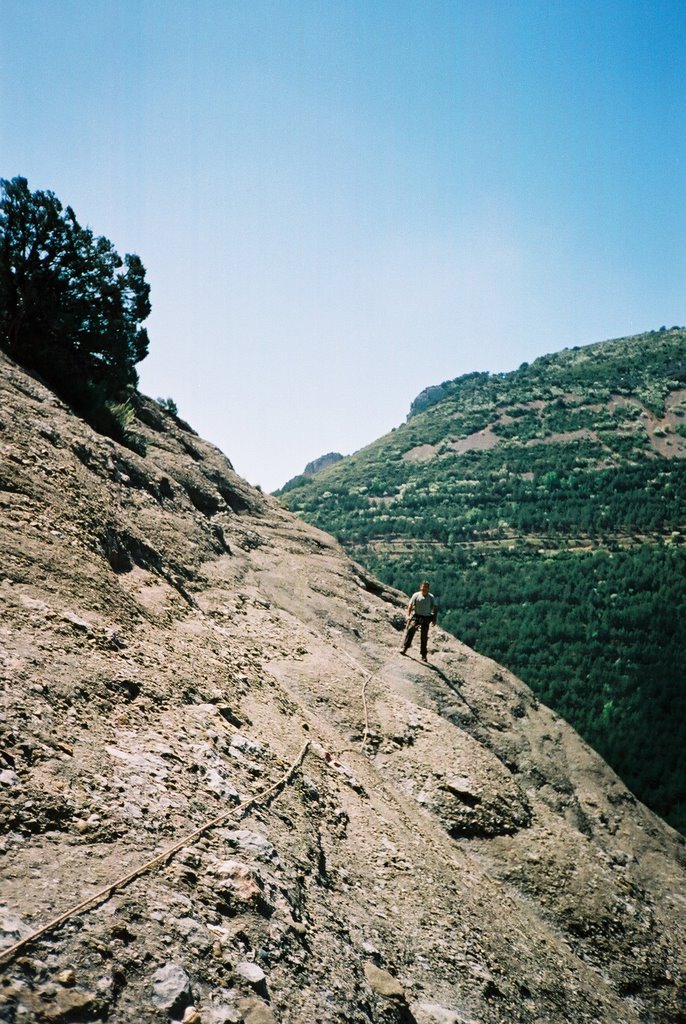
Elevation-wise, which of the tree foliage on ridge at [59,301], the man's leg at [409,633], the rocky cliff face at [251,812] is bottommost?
the rocky cliff face at [251,812]

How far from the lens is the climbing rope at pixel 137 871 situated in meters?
3.12

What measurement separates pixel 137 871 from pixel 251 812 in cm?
163

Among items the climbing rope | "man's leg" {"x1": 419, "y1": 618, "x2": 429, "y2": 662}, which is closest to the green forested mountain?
"man's leg" {"x1": 419, "y1": 618, "x2": 429, "y2": 662}

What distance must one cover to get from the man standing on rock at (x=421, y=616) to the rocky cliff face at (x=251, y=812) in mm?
490

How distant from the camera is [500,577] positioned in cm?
6494

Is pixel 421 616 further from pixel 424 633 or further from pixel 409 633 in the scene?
pixel 409 633

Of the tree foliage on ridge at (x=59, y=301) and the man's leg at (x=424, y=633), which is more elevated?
the tree foliage on ridge at (x=59, y=301)

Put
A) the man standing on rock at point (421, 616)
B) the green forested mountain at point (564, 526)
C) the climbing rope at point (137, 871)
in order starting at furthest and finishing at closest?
the green forested mountain at point (564, 526), the man standing on rock at point (421, 616), the climbing rope at point (137, 871)

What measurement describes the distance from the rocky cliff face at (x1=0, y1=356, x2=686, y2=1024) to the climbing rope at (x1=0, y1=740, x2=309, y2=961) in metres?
0.02

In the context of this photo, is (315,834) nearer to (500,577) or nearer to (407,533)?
(500,577)

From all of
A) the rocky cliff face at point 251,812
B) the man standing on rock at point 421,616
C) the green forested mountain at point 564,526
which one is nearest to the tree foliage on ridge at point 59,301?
the rocky cliff face at point 251,812

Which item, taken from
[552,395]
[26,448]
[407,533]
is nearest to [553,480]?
[407,533]

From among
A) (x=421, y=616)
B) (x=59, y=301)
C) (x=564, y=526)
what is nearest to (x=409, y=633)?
(x=421, y=616)

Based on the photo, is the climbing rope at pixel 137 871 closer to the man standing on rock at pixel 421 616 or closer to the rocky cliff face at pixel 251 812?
the rocky cliff face at pixel 251 812
